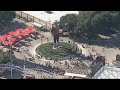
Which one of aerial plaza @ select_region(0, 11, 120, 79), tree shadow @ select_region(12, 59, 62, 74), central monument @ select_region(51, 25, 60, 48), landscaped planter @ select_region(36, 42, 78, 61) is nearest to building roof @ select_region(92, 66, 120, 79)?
aerial plaza @ select_region(0, 11, 120, 79)

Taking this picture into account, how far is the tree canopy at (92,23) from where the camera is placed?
1997 inches

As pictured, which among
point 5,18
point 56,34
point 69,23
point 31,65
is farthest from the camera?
point 5,18

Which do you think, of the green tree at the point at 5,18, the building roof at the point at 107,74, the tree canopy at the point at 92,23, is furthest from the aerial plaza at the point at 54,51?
the green tree at the point at 5,18

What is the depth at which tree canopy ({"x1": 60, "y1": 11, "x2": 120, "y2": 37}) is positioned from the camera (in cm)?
5072

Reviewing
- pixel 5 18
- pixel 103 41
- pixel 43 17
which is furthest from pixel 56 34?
pixel 43 17

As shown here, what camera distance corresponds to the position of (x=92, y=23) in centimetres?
5044

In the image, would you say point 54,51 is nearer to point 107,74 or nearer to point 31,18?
point 107,74

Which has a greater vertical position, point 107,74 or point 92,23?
point 92,23

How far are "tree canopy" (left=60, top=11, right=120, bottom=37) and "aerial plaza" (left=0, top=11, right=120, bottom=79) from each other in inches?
6.5

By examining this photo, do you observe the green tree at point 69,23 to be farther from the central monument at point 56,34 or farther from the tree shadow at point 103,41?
the central monument at point 56,34

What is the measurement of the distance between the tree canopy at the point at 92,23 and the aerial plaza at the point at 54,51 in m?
0.17

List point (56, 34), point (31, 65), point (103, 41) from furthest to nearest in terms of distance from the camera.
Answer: point (103, 41), point (56, 34), point (31, 65)

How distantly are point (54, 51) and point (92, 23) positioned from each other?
8207mm

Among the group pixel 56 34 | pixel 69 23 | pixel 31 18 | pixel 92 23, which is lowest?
Result: pixel 56 34
